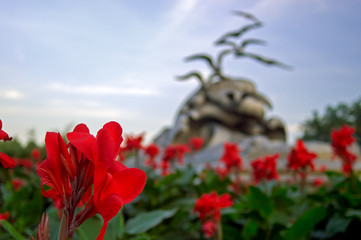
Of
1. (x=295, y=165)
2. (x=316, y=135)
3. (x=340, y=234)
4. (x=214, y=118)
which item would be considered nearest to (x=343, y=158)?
(x=295, y=165)

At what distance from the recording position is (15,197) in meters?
1.64

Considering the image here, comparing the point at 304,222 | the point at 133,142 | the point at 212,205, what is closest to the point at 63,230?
the point at 212,205

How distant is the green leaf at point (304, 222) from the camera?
1.26 m

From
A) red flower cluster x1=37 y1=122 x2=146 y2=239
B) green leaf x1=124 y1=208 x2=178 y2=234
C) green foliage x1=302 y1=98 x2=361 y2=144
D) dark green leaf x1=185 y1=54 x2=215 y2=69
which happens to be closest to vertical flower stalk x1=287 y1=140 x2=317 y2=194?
green leaf x1=124 y1=208 x2=178 y2=234

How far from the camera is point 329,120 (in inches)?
1020

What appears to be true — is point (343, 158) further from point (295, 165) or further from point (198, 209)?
point (198, 209)

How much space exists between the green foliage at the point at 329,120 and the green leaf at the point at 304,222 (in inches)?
989

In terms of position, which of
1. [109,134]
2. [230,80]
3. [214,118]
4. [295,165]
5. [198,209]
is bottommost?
[198,209]

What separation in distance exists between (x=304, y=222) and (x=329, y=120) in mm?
26945

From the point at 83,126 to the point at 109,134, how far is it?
6 cm

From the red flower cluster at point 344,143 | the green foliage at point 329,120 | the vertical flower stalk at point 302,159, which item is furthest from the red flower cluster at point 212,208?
the green foliage at point 329,120

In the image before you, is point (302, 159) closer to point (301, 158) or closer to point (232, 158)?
point (301, 158)

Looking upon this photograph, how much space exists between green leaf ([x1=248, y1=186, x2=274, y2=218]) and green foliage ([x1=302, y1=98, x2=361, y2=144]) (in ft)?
81.8

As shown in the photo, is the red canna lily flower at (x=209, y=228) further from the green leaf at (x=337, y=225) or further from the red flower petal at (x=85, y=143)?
the red flower petal at (x=85, y=143)
